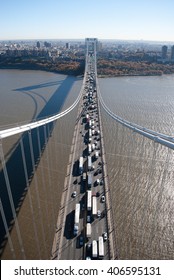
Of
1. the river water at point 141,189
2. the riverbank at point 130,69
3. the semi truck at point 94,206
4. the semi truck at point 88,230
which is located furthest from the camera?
the riverbank at point 130,69

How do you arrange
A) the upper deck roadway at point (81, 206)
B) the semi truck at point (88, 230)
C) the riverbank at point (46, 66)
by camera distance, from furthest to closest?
the riverbank at point (46, 66)
the semi truck at point (88, 230)
the upper deck roadway at point (81, 206)

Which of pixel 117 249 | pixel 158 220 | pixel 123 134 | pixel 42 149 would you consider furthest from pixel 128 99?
pixel 117 249

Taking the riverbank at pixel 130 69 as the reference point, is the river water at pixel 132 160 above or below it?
below

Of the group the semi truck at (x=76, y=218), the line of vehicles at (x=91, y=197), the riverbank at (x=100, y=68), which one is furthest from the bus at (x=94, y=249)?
the riverbank at (x=100, y=68)

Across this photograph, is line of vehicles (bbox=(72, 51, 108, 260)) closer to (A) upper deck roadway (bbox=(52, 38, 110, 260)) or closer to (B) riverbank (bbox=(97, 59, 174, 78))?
(A) upper deck roadway (bbox=(52, 38, 110, 260))

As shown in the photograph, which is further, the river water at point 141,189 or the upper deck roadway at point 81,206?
the river water at point 141,189

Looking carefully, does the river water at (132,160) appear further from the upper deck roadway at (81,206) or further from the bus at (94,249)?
the bus at (94,249)

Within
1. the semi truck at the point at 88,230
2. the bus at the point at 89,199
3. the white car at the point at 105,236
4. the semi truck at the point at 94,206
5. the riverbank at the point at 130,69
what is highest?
the riverbank at the point at 130,69

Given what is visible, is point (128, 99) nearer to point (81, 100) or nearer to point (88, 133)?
point (81, 100)
